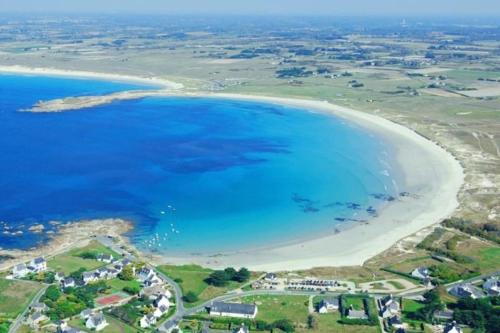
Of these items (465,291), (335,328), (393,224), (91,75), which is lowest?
(335,328)

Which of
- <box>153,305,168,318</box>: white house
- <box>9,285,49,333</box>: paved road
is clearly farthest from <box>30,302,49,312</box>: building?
<box>153,305,168,318</box>: white house

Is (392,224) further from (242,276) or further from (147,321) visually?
(147,321)

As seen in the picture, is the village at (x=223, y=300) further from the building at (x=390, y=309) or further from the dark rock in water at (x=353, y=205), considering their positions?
the dark rock in water at (x=353, y=205)

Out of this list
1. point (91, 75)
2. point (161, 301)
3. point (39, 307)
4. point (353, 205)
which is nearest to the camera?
point (39, 307)

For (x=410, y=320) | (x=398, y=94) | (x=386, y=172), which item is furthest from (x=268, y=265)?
(x=398, y=94)

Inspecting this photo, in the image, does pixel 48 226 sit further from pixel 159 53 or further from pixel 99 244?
pixel 159 53

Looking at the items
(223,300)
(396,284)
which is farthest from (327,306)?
(223,300)

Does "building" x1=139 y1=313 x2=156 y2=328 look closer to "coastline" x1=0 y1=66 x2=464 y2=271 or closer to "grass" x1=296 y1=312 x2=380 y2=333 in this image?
"grass" x1=296 y1=312 x2=380 y2=333
